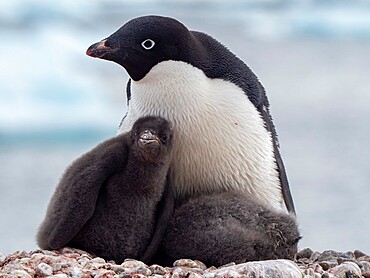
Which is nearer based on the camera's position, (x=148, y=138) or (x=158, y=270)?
(x=158, y=270)

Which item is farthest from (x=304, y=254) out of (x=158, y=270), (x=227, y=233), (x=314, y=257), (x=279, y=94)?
(x=279, y=94)

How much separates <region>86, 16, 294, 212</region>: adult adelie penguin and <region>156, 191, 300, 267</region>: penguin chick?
0.72 feet

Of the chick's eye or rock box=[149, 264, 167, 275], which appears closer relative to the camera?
rock box=[149, 264, 167, 275]

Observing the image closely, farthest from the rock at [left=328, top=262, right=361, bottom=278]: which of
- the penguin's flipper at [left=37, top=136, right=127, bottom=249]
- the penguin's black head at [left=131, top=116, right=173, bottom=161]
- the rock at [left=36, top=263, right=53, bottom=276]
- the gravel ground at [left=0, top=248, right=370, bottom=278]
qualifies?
the rock at [left=36, top=263, right=53, bottom=276]

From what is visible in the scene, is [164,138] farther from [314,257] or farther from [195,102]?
[314,257]

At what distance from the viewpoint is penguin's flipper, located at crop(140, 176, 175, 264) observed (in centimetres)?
348

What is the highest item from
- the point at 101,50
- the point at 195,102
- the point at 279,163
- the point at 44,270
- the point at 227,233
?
→ the point at 101,50

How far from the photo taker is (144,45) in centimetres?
369

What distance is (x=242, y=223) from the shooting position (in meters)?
3.51

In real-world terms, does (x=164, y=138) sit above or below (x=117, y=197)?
above

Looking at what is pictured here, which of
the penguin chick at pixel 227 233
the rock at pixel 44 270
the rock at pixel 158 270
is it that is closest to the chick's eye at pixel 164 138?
the penguin chick at pixel 227 233

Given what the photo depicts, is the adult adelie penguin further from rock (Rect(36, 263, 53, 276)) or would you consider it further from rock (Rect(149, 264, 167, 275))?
rock (Rect(36, 263, 53, 276))

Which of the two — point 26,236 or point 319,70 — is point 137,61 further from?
point 319,70

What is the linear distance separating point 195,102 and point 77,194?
2.12 feet
